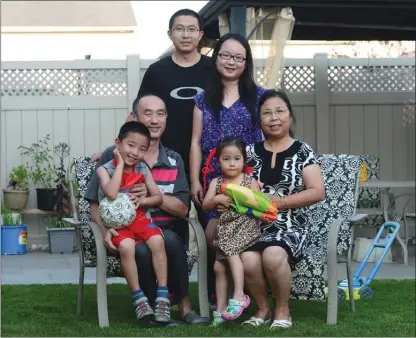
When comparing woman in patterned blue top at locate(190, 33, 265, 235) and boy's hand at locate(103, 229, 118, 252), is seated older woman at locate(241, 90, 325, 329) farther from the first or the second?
boy's hand at locate(103, 229, 118, 252)

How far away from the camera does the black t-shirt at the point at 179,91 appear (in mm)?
5684

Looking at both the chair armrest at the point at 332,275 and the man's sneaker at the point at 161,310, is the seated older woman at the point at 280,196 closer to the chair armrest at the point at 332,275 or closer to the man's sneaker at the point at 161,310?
the chair armrest at the point at 332,275

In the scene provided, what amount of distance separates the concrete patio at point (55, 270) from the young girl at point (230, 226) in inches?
94.4

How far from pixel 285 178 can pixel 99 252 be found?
3.49 feet

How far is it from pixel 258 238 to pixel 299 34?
607 cm

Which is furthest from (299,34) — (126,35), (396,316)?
(126,35)

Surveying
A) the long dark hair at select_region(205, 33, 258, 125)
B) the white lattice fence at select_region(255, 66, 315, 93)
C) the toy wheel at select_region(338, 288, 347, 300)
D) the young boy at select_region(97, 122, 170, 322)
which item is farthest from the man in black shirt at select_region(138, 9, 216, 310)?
the white lattice fence at select_region(255, 66, 315, 93)

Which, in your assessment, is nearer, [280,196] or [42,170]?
[280,196]

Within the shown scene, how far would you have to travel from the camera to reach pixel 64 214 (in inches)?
397

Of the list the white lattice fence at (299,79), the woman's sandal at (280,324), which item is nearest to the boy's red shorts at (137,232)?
the woman's sandal at (280,324)

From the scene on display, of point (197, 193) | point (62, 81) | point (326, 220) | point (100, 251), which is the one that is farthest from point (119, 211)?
point (62, 81)

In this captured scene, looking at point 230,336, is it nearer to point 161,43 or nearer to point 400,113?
point 400,113

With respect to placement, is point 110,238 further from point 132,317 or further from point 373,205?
point 373,205

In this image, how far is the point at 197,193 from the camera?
17.7 feet
